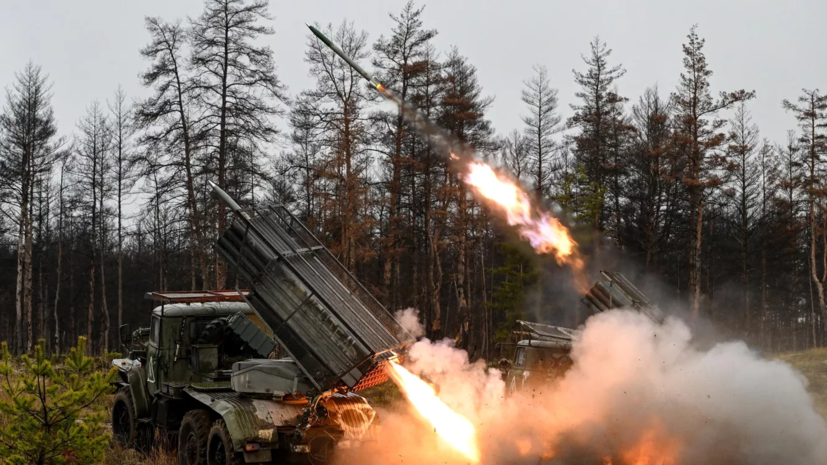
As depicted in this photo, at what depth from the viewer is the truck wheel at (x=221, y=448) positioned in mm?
10266

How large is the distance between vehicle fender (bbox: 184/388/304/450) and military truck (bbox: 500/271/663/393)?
7.80 metres

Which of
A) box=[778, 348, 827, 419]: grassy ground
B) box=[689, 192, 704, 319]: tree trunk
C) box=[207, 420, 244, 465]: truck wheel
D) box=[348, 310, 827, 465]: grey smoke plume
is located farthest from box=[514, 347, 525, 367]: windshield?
box=[689, 192, 704, 319]: tree trunk

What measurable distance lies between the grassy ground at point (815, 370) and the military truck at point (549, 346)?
5039 millimetres

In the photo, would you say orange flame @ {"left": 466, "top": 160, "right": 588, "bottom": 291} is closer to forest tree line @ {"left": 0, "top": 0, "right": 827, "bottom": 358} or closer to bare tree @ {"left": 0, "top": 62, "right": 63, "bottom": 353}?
forest tree line @ {"left": 0, "top": 0, "right": 827, "bottom": 358}

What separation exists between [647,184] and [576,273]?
2094 centimetres

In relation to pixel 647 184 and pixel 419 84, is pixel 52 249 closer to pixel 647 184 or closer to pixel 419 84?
pixel 419 84

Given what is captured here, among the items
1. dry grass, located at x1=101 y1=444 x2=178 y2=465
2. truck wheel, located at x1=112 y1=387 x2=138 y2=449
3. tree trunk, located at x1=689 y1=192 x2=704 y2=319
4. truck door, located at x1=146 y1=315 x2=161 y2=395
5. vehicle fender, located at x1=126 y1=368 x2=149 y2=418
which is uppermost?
tree trunk, located at x1=689 y1=192 x2=704 y2=319

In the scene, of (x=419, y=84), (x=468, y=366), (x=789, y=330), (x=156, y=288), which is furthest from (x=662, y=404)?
(x=789, y=330)

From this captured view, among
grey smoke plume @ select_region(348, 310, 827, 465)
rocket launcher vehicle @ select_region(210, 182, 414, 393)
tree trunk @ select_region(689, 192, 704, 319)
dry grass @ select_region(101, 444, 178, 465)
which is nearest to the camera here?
rocket launcher vehicle @ select_region(210, 182, 414, 393)

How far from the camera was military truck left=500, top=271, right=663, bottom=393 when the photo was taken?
55.9 feet

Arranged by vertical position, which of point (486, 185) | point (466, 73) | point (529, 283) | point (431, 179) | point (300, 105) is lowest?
point (529, 283)

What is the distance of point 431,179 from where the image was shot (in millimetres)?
33156

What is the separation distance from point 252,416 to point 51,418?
259cm

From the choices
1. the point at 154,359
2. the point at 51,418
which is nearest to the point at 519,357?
the point at 154,359
